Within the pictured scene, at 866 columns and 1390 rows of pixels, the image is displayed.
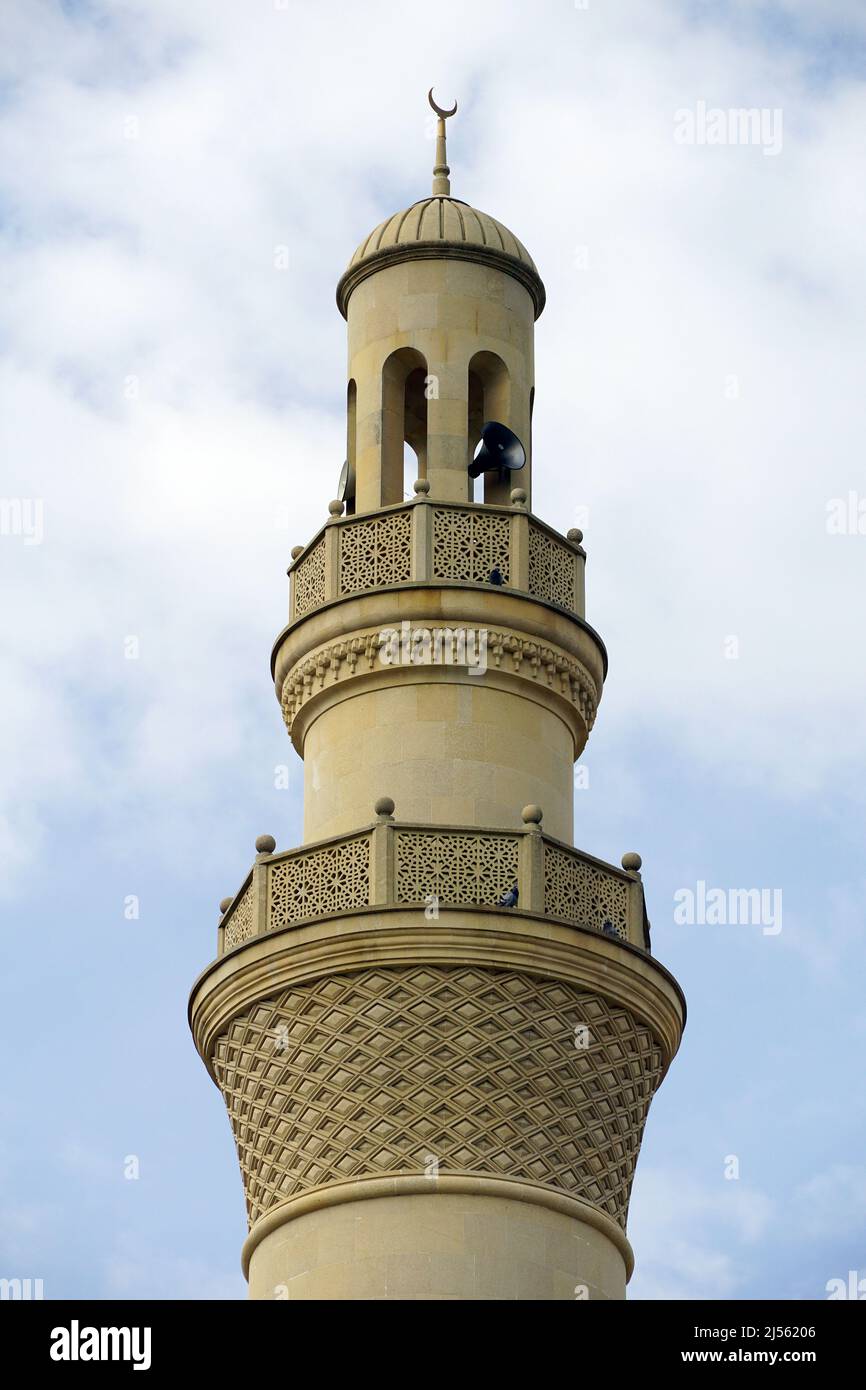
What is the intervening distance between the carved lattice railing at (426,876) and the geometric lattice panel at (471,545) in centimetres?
224

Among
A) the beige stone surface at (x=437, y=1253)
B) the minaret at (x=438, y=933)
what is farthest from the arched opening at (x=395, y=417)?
the beige stone surface at (x=437, y=1253)

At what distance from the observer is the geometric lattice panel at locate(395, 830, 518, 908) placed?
22.4m

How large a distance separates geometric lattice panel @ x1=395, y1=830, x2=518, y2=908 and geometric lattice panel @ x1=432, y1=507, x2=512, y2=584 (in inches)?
89.1

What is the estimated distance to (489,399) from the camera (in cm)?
2556

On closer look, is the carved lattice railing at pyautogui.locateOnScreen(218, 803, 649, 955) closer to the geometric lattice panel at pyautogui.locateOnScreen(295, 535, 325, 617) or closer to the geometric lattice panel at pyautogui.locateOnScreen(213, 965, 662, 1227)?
the geometric lattice panel at pyautogui.locateOnScreen(213, 965, 662, 1227)

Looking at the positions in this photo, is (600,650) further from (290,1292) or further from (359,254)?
(290,1292)

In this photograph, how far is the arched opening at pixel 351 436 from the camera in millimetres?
25594

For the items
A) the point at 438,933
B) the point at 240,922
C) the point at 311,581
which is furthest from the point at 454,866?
the point at 311,581
